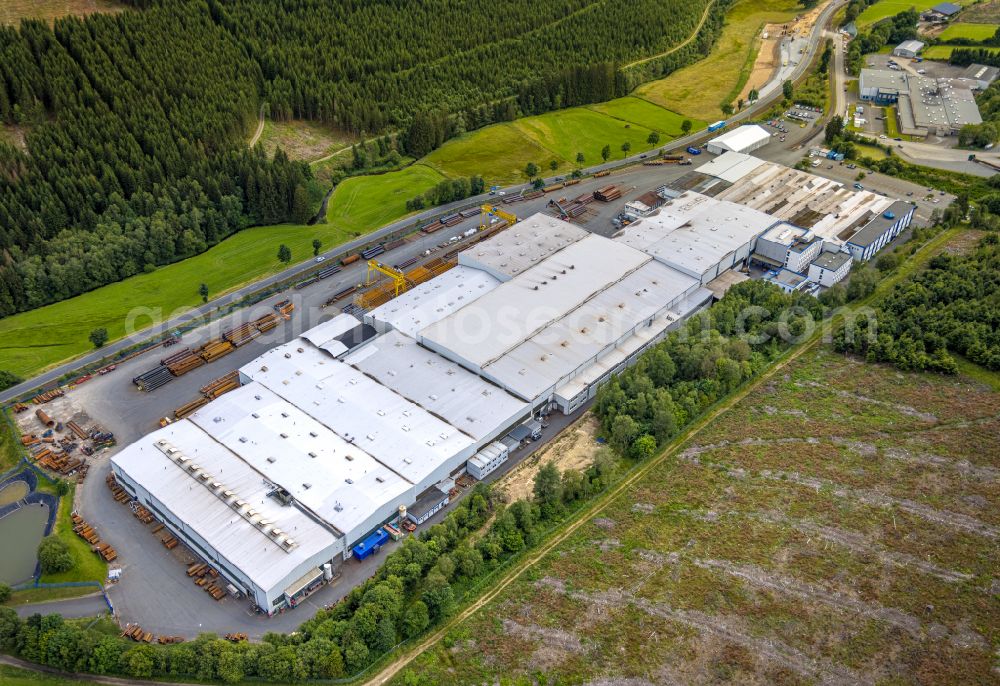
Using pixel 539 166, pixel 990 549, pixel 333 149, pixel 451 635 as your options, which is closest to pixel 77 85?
pixel 333 149

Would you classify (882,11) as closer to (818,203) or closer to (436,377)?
(818,203)

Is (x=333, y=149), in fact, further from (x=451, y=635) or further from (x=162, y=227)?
(x=451, y=635)

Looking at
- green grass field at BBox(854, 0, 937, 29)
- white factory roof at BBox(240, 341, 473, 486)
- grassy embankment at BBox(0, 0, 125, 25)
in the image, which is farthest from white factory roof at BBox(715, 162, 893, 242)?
grassy embankment at BBox(0, 0, 125, 25)

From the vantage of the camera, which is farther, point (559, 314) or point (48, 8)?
point (48, 8)

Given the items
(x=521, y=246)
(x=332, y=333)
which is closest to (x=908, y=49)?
(x=521, y=246)

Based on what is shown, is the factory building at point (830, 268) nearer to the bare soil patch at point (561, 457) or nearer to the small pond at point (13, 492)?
the bare soil patch at point (561, 457)

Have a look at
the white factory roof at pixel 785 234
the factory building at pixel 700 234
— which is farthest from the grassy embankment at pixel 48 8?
the white factory roof at pixel 785 234

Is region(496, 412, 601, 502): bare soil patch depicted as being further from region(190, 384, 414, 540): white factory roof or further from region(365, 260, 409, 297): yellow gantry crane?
region(365, 260, 409, 297): yellow gantry crane
